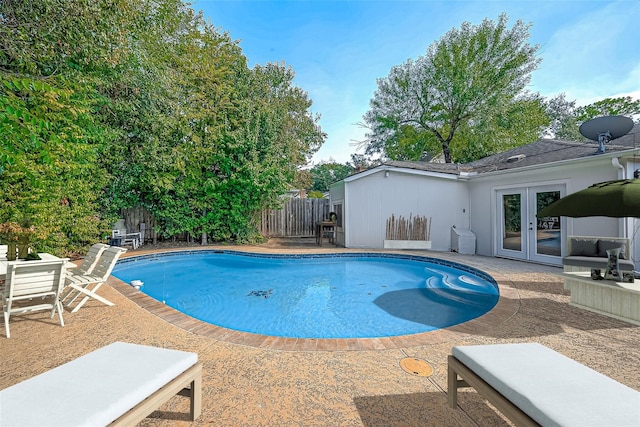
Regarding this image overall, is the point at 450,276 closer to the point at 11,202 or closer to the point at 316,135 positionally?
the point at 11,202

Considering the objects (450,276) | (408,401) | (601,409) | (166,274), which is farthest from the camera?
(166,274)

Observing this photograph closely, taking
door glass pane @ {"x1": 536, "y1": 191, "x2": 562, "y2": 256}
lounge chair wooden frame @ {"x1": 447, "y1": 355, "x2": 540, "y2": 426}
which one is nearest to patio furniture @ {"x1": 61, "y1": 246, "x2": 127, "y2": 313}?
lounge chair wooden frame @ {"x1": 447, "y1": 355, "x2": 540, "y2": 426}

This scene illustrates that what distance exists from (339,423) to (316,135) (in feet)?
64.3

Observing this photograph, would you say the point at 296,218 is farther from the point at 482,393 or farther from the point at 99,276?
the point at 482,393

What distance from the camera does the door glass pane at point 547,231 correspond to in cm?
738

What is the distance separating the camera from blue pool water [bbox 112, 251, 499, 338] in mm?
4598

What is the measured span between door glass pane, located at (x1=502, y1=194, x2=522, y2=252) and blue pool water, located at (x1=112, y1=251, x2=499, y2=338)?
225 cm

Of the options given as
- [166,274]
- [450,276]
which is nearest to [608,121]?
[450,276]

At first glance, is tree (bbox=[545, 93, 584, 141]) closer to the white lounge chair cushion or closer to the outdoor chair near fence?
the white lounge chair cushion

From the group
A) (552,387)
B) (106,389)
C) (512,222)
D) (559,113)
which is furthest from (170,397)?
(559,113)

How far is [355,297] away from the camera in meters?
5.88

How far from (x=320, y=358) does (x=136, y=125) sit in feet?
34.9

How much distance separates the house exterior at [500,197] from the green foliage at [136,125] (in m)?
3.70

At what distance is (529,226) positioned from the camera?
7.95 metres
